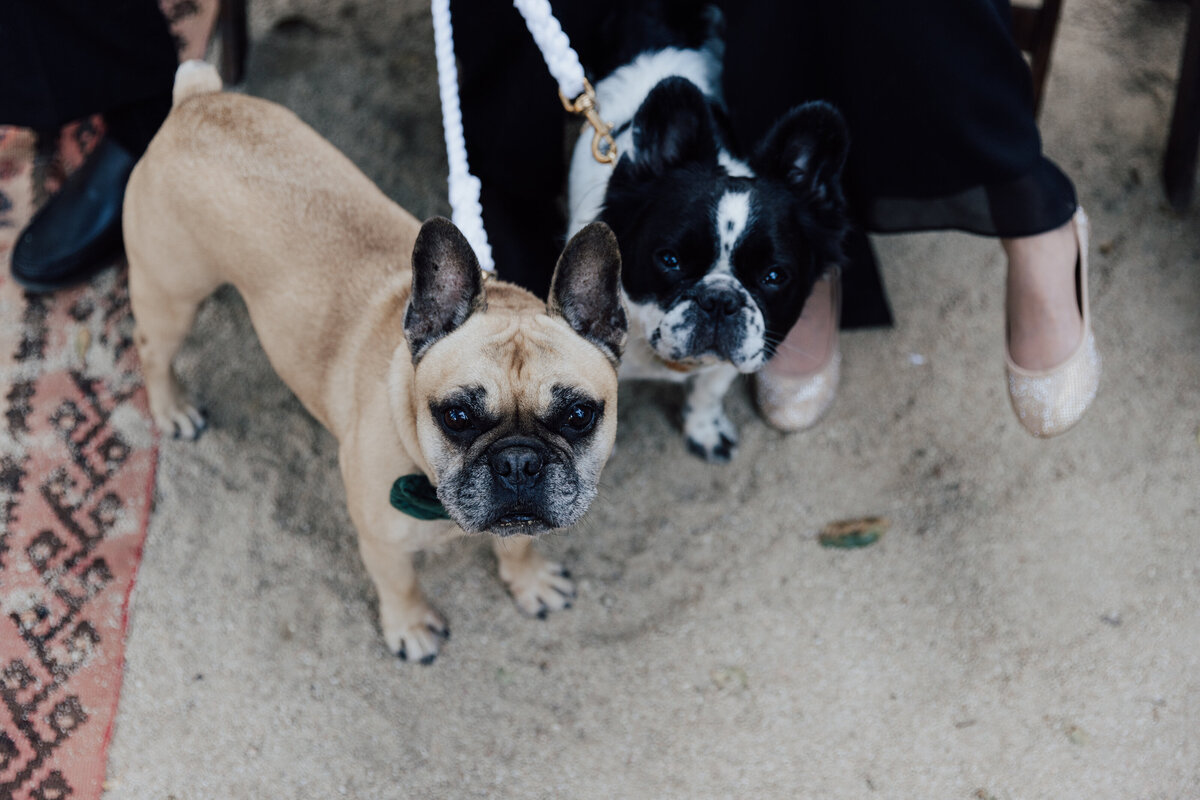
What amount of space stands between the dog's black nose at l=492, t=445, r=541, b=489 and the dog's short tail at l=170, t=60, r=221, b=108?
130 centimetres

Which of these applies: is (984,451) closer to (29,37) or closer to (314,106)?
(314,106)

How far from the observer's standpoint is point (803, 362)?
8.80ft

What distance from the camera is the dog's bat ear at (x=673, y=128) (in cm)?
207

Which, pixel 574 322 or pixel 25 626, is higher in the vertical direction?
pixel 574 322

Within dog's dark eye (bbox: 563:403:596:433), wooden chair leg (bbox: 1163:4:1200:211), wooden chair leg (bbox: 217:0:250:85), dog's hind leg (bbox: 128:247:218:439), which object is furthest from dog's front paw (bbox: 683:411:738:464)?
wooden chair leg (bbox: 217:0:250:85)

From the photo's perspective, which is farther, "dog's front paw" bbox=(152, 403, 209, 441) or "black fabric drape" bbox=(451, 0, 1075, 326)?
"dog's front paw" bbox=(152, 403, 209, 441)

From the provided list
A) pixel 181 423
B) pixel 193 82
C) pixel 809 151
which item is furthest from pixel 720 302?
pixel 181 423

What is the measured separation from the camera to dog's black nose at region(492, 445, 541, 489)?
1613 mm

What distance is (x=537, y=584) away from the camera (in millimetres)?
2430

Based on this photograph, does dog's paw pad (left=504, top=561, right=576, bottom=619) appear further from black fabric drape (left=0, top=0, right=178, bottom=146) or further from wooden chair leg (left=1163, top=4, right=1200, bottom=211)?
wooden chair leg (left=1163, top=4, right=1200, bottom=211)

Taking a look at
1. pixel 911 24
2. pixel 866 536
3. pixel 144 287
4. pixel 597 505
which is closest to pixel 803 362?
pixel 866 536

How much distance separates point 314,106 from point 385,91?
0.26m

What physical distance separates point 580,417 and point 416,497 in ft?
1.25

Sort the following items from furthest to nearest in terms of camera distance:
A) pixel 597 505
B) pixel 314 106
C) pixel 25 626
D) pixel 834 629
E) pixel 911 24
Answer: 1. pixel 314 106
2. pixel 597 505
3. pixel 834 629
4. pixel 25 626
5. pixel 911 24
